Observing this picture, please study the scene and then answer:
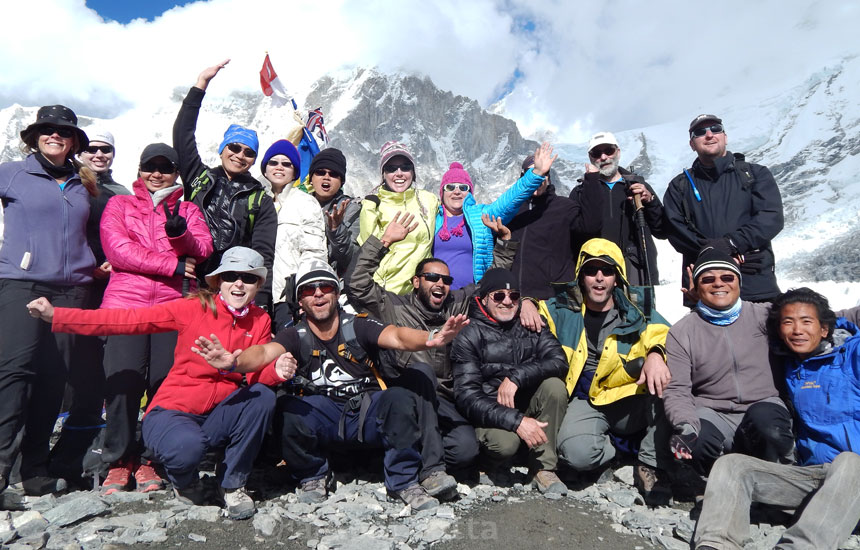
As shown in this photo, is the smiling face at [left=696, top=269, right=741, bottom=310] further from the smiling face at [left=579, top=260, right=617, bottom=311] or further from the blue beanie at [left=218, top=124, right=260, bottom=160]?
the blue beanie at [left=218, top=124, right=260, bottom=160]

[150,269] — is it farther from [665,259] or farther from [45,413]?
[665,259]

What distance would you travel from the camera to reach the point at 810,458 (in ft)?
14.2

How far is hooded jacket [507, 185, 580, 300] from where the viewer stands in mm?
6734

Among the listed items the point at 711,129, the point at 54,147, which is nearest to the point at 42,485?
the point at 54,147

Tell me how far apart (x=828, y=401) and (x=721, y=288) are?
1142 millimetres

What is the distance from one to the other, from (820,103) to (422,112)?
5039 inches

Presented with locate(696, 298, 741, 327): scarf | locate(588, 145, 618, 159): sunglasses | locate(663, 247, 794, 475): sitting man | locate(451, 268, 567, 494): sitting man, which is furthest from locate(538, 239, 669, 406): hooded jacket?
locate(588, 145, 618, 159): sunglasses

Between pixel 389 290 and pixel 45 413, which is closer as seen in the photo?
pixel 45 413

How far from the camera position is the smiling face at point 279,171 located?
6639 mm

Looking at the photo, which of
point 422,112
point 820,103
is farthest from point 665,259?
point 820,103

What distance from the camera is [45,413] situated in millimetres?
5086

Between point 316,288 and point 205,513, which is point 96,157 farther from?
point 205,513

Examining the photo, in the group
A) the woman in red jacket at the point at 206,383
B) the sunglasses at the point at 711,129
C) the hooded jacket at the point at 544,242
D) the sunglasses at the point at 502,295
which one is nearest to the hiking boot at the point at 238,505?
the woman in red jacket at the point at 206,383

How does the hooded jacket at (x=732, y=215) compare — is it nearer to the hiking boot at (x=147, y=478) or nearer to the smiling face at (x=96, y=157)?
the hiking boot at (x=147, y=478)
